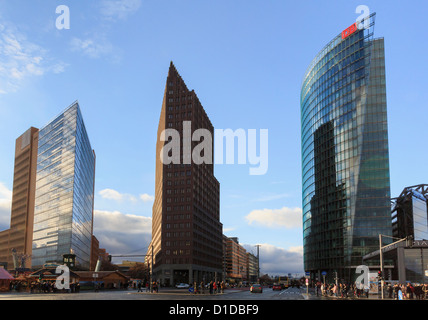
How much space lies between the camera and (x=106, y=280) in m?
90.8

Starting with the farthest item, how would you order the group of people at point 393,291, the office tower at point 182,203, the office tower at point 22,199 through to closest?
1. the office tower at point 22,199
2. the office tower at point 182,203
3. the group of people at point 393,291

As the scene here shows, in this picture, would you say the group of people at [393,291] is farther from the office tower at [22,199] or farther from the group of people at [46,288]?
the office tower at [22,199]

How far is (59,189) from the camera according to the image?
137375mm

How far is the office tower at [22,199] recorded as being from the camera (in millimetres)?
155875

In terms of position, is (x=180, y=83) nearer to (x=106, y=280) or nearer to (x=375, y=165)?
(x=375, y=165)

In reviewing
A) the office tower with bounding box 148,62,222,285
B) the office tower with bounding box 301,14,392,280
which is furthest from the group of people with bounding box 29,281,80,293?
the office tower with bounding box 301,14,392,280

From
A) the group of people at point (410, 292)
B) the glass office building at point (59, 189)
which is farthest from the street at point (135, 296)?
the glass office building at point (59, 189)

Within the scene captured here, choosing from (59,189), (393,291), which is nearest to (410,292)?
(393,291)

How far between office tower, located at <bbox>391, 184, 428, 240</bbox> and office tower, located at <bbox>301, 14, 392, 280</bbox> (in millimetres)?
5691

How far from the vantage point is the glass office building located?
13300 cm

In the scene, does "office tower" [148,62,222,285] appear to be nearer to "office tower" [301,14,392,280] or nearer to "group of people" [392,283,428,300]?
"office tower" [301,14,392,280]

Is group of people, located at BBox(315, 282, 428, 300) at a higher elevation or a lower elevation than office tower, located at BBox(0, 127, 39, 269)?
lower

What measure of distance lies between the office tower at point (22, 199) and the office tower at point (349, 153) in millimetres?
96439
